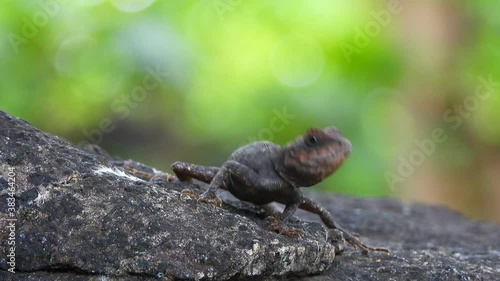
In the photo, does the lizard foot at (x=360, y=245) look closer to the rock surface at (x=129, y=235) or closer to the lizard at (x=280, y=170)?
the lizard at (x=280, y=170)

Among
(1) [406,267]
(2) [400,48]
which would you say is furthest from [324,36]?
(1) [406,267]

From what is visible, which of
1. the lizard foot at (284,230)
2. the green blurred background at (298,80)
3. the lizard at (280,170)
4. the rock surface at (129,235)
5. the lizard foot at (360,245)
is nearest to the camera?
the rock surface at (129,235)

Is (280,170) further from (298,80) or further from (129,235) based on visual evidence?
(298,80)

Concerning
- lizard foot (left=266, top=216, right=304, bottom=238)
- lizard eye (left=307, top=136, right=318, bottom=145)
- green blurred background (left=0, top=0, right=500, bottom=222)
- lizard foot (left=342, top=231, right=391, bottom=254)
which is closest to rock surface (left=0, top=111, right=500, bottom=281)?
lizard foot (left=266, top=216, right=304, bottom=238)

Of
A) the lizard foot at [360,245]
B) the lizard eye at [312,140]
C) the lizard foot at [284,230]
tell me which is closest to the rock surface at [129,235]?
the lizard foot at [284,230]

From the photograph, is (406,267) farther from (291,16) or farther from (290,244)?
(291,16)

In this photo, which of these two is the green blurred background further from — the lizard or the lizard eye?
the lizard eye
